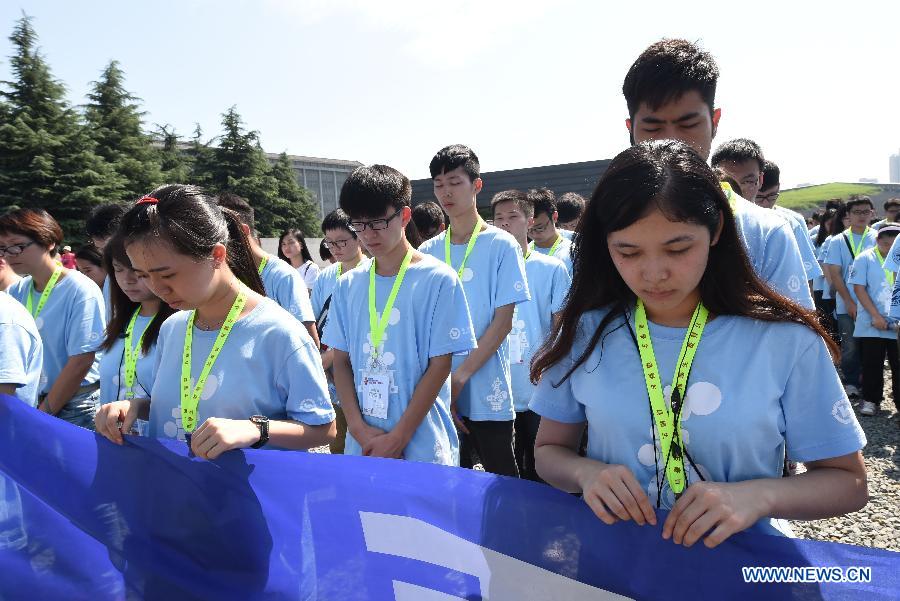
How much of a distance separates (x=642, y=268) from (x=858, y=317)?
23.5 feet

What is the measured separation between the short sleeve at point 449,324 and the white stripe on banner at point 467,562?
1.18 metres

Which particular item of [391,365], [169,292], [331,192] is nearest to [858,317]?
[391,365]

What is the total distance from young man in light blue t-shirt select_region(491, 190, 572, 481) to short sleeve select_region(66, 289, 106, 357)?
2451 mm

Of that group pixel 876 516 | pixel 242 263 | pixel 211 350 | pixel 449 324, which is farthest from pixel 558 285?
pixel 211 350

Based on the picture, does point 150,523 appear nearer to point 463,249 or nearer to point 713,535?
point 713,535

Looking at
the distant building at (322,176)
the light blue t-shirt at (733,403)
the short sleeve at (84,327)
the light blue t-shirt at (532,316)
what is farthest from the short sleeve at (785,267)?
the distant building at (322,176)

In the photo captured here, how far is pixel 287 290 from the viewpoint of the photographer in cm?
413

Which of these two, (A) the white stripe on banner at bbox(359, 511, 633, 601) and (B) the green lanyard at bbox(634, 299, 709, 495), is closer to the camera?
(B) the green lanyard at bbox(634, 299, 709, 495)

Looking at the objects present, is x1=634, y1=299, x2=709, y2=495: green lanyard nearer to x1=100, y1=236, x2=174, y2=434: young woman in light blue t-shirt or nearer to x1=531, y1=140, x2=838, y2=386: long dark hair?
x1=531, y1=140, x2=838, y2=386: long dark hair

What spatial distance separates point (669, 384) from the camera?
1.51m

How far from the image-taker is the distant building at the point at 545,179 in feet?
88.3

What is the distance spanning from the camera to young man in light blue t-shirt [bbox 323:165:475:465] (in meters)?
2.89

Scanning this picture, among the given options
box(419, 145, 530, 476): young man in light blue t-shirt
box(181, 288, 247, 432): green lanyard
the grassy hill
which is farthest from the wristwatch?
the grassy hill

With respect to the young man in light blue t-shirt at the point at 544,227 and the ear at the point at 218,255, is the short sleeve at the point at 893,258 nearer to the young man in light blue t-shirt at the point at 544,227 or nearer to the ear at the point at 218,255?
the young man in light blue t-shirt at the point at 544,227
